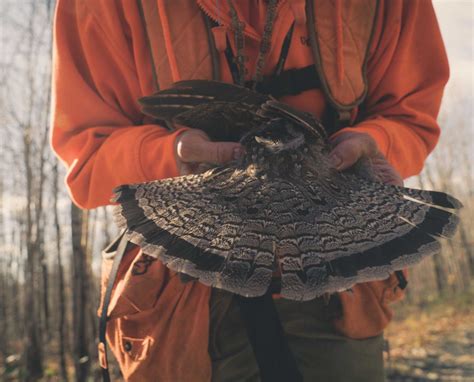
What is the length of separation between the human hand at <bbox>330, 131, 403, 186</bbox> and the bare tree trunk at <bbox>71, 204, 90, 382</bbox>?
8.41 m

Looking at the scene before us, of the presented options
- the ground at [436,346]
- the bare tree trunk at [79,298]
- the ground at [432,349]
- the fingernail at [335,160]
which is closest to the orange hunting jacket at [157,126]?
the fingernail at [335,160]

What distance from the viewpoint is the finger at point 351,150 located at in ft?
5.64

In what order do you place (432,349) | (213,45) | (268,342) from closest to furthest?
(268,342) < (213,45) < (432,349)

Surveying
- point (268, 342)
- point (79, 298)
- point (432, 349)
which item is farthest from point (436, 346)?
point (268, 342)

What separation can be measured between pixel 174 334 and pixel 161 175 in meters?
0.73

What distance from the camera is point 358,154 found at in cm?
174

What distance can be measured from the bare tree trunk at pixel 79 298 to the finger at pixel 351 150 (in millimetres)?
8445

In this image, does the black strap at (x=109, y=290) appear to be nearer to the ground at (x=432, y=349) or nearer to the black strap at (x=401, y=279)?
the black strap at (x=401, y=279)

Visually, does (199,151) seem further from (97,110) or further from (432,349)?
(432,349)

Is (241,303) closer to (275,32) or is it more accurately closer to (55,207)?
(275,32)

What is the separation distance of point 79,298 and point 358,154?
948 cm

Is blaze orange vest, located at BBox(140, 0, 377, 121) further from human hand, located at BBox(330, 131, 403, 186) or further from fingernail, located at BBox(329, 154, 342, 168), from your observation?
fingernail, located at BBox(329, 154, 342, 168)

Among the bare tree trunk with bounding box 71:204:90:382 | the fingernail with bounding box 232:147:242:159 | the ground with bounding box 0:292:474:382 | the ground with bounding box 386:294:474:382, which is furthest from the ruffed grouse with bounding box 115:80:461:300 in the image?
the bare tree trunk with bounding box 71:204:90:382

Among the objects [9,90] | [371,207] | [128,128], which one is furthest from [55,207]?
[371,207]
